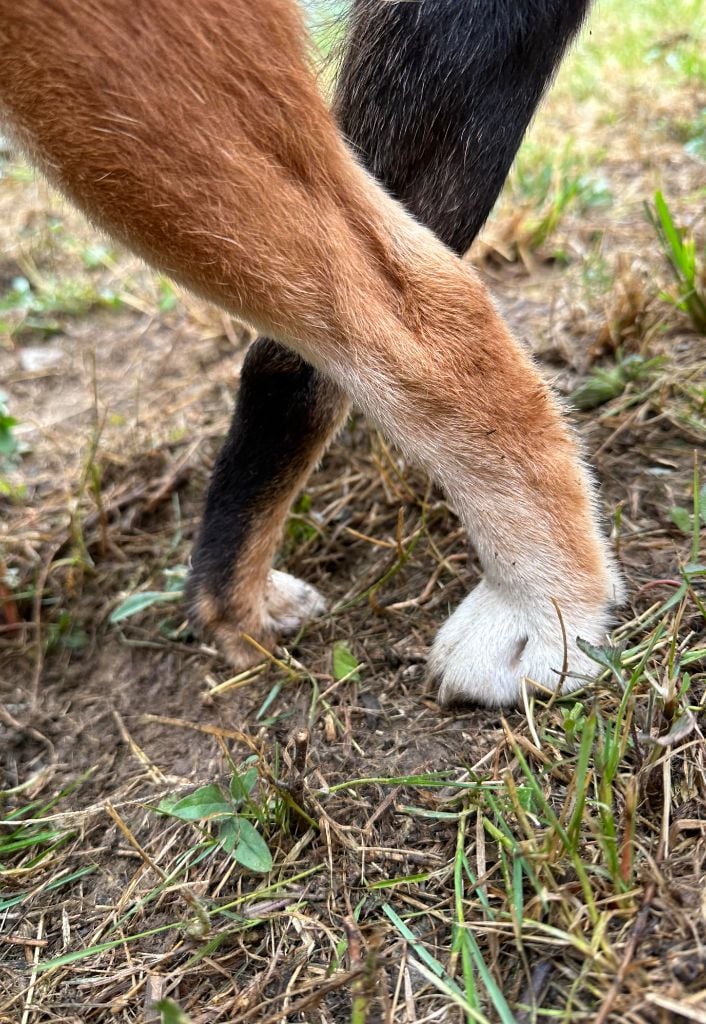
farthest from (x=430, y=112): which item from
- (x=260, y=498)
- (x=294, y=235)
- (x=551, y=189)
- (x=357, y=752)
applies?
(x=551, y=189)

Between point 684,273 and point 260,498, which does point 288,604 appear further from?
point 684,273

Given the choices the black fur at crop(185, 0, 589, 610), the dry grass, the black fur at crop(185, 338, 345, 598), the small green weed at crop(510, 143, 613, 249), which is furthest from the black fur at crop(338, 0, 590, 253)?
the small green weed at crop(510, 143, 613, 249)

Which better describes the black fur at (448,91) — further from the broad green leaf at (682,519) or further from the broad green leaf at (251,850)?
the broad green leaf at (251,850)

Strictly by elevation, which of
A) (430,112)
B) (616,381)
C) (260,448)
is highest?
(430,112)

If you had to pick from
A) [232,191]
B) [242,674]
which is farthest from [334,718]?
[232,191]

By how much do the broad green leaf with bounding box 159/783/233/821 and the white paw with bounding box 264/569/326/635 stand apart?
0.55 metres

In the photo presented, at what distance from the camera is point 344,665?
185 cm

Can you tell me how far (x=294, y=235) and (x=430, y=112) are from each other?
516 mm

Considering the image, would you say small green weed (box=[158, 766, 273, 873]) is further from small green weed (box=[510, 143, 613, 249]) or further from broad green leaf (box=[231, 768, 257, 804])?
small green weed (box=[510, 143, 613, 249])

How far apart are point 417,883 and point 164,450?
5.89ft

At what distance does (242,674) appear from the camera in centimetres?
198

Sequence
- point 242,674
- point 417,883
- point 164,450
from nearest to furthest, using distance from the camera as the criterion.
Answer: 1. point 417,883
2. point 242,674
3. point 164,450

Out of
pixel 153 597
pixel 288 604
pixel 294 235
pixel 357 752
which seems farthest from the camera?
pixel 153 597

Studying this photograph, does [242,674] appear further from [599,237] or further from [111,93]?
[599,237]
